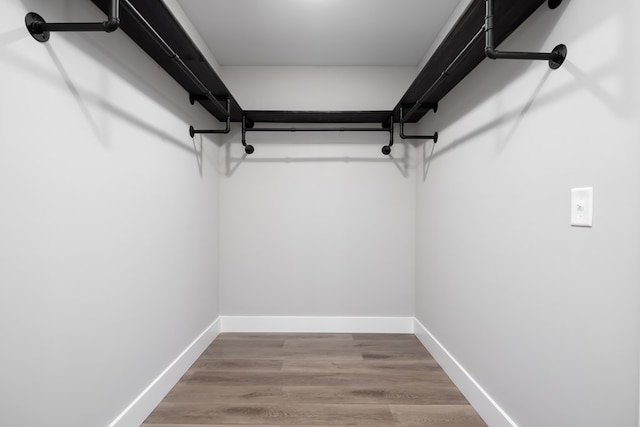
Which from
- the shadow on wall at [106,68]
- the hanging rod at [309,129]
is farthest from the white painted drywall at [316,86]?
the shadow on wall at [106,68]

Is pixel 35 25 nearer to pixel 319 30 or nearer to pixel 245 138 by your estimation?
pixel 319 30

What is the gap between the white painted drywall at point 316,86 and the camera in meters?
2.83

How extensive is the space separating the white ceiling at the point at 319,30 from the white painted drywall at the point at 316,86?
67 mm

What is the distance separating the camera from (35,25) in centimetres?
100

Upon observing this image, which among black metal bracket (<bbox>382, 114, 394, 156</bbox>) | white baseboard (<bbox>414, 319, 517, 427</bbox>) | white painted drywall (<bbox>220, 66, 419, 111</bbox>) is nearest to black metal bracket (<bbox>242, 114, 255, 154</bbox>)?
white painted drywall (<bbox>220, 66, 419, 111</bbox>)

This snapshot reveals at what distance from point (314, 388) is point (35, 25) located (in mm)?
2010

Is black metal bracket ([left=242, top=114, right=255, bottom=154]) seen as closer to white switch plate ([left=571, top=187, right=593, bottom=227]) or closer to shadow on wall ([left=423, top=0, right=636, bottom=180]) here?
shadow on wall ([left=423, top=0, right=636, bottom=180])

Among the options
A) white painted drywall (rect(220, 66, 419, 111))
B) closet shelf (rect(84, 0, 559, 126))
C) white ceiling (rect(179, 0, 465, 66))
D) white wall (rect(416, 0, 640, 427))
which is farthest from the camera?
white painted drywall (rect(220, 66, 419, 111))

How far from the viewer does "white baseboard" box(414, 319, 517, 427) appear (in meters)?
1.53

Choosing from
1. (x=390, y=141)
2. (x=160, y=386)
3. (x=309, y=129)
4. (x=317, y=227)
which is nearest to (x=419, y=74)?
(x=390, y=141)

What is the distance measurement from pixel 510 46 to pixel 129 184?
183 centimetres

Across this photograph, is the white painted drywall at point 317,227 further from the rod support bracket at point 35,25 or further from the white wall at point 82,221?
the rod support bracket at point 35,25

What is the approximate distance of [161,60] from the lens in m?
1.71

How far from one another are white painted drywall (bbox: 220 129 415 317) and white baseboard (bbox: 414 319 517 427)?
1.67 ft
